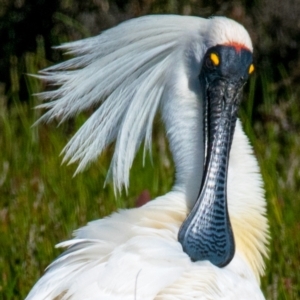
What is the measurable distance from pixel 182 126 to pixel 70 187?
1919 millimetres

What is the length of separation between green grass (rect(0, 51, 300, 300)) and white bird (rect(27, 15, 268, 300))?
3.00 feet

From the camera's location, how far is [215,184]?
5488 millimetres

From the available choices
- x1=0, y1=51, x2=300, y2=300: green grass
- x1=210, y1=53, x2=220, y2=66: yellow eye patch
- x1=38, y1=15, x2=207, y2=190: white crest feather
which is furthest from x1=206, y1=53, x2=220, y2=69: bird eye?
x1=0, y1=51, x2=300, y2=300: green grass

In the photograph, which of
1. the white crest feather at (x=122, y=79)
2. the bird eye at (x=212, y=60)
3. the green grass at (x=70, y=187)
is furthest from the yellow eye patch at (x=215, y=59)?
the green grass at (x=70, y=187)

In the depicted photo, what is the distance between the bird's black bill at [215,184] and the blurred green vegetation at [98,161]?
0.92 metres

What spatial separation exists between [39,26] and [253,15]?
1658 mm

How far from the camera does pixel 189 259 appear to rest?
203 inches

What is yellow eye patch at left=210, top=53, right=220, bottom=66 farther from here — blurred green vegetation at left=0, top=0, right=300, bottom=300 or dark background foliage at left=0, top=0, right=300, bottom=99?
dark background foliage at left=0, top=0, right=300, bottom=99

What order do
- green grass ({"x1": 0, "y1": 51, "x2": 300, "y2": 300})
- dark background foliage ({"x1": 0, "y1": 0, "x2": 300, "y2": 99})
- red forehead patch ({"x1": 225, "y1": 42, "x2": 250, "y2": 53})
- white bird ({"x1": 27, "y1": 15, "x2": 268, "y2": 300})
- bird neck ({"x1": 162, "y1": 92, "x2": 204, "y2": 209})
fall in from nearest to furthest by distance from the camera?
1. white bird ({"x1": 27, "y1": 15, "x2": 268, "y2": 300})
2. red forehead patch ({"x1": 225, "y1": 42, "x2": 250, "y2": 53})
3. bird neck ({"x1": 162, "y1": 92, "x2": 204, "y2": 209})
4. green grass ({"x1": 0, "y1": 51, "x2": 300, "y2": 300})
5. dark background foliage ({"x1": 0, "y1": 0, "x2": 300, "y2": 99})

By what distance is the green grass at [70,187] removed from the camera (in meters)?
6.63

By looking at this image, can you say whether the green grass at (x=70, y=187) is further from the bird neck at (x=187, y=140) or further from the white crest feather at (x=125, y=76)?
the white crest feather at (x=125, y=76)

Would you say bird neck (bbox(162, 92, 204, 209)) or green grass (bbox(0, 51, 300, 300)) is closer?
bird neck (bbox(162, 92, 204, 209))

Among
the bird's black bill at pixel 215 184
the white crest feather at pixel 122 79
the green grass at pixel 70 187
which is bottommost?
the green grass at pixel 70 187

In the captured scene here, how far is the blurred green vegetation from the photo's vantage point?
670cm
